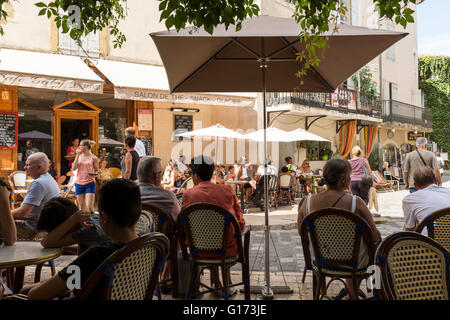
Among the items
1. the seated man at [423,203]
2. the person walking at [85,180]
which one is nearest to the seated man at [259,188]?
the person walking at [85,180]

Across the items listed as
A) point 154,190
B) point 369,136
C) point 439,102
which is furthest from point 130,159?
point 439,102

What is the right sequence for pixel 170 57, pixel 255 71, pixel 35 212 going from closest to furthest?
1. pixel 35 212
2. pixel 170 57
3. pixel 255 71

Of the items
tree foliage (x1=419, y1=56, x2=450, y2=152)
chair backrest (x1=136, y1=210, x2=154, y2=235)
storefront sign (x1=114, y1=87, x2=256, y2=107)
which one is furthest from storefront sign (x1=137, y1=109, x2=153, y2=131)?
tree foliage (x1=419, y1=56, x2=450, y2=152)

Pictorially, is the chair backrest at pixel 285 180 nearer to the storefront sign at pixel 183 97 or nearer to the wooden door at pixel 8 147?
the storefront sign at pixel 183 97

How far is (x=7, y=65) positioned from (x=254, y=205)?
7.47m

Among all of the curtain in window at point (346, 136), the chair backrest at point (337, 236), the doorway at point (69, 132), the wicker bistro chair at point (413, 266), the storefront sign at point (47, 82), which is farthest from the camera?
the curtain in window at point (346, 136)

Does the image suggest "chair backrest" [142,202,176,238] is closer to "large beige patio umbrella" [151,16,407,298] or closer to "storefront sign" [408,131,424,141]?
"large beige patio umbrella" [151,16,407,298]

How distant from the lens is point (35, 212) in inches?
163

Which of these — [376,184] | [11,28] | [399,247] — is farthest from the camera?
[376,184]

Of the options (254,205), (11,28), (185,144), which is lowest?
(254,205)

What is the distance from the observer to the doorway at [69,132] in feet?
39.2

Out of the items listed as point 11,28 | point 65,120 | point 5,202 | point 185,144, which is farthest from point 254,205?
point 5,202

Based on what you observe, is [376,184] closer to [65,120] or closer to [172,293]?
[65,120]

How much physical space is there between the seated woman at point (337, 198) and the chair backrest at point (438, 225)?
36cm
